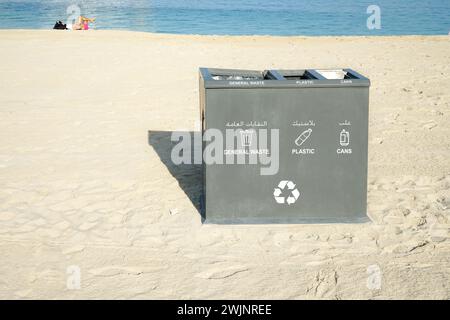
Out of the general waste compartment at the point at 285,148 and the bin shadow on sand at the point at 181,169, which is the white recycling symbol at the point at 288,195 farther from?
the bin shadow on sand at the point at 181,169

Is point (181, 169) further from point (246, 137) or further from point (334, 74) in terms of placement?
point (334, 74)

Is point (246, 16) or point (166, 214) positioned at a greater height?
point (246, 16)

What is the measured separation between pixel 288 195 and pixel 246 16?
42587 mm

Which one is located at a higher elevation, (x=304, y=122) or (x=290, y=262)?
(x=304, y=122)

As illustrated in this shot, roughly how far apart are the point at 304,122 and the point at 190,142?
9.93 feet

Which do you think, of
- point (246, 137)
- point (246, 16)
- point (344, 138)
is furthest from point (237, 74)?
point (246, 16)

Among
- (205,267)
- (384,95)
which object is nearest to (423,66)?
(384,95)

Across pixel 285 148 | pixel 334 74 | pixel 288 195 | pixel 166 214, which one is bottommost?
pixel 166 214

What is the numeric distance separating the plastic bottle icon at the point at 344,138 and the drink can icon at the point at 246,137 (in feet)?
2.34

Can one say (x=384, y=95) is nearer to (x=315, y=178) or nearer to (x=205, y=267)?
(x=315, y=178)

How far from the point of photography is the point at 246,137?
5.09 m

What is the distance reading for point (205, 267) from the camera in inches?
182

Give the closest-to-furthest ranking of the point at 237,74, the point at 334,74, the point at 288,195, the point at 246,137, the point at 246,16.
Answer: the point at 246,137 < the point at 288,195 < the point at 334,74 < the point at 237,74 < the point at 246,16

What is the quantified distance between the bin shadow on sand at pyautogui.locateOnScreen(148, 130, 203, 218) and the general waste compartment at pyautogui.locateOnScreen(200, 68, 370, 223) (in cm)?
60
